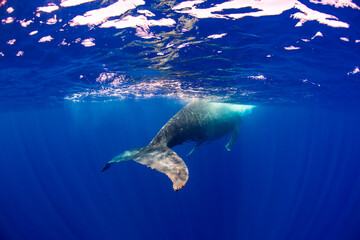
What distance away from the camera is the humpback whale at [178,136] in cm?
421

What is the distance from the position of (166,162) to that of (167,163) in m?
0.08

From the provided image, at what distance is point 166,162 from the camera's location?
4590 mm

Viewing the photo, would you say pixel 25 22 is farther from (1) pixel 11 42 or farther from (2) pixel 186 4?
(2) pixel 186 4

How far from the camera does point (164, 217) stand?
2522 centimetres

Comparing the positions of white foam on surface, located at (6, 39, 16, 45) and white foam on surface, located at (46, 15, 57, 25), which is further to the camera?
white foam on surface, located at (6, 39, 16, 45)

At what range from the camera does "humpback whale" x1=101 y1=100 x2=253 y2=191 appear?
4209 millimetres

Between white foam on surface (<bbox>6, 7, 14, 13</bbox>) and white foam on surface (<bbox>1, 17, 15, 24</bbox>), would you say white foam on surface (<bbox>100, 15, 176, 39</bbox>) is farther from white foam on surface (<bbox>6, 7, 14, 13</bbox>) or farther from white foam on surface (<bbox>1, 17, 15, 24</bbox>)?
white foam on surface (<bbox>1, 17, 15, 24</bbox>)

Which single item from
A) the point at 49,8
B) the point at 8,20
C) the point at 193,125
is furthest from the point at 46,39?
the point at 193,125

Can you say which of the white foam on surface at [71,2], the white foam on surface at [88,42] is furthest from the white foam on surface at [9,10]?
the white foam on surface at [88,42]

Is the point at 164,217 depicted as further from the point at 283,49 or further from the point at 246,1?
the point at 246,1

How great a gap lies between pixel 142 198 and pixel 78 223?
1042cm

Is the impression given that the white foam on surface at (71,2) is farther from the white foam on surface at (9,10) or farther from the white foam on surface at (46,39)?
the white foam on surface at (46,39)

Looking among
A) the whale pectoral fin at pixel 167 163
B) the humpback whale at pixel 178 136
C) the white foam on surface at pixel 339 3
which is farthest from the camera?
the white foam on surface at pixel 339 3

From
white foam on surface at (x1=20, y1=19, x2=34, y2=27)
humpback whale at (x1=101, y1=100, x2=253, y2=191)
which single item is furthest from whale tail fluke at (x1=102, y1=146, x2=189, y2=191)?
white foam on surface at (x1=20, y1=19, x2=34, y2=27)
